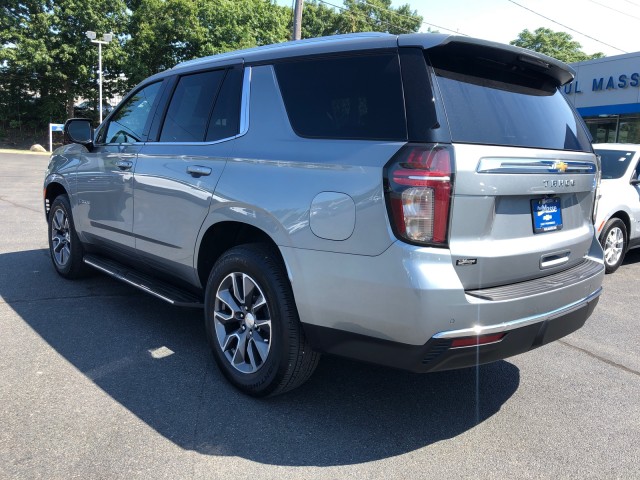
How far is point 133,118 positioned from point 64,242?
1784 millimetres

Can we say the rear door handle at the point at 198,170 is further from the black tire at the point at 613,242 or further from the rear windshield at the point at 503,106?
the black tire at the point at 613,242

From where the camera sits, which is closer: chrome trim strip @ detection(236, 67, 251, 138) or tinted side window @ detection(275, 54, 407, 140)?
tinted side window @ detection(275, 54, 407, 140)

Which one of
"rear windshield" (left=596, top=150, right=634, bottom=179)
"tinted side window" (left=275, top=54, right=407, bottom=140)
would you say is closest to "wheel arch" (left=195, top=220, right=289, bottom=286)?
"tinted side window" (left=275, top=54, right=407, bottom=140)

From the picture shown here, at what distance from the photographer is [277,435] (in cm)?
286

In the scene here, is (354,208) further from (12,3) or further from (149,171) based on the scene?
(12,3)

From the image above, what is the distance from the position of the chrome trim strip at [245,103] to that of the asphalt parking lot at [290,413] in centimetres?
160

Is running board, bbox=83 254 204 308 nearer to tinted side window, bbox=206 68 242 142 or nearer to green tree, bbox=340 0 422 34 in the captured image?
tinted side window, bbox=206 68 242 142

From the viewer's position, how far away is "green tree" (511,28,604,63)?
53500mm

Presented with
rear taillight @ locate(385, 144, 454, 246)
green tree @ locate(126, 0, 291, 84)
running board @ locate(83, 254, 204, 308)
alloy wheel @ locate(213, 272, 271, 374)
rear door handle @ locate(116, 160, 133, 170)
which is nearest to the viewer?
rear taillight @ locate(385, 144, 454, 246)

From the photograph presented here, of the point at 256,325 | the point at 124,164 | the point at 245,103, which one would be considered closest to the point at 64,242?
the point at 124,164

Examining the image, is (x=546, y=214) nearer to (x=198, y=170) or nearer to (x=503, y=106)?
(x=503, y=106)

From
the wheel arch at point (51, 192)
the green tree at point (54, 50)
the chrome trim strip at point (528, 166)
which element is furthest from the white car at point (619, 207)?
the green tree at point (54, 50)

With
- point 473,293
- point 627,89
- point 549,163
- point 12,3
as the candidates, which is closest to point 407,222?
point 473,293

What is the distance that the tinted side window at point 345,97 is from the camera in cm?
266
